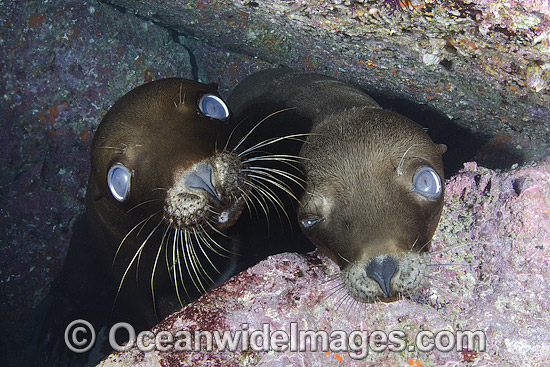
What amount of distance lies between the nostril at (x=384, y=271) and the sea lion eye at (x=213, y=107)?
1.31 metres

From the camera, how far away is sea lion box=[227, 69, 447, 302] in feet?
6.11

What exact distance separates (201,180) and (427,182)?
120 cm

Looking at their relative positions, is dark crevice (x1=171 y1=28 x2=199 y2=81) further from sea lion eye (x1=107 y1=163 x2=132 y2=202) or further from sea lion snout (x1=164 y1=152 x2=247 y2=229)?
sea lion snout (x1=164 y1=152 x2=247 y2=229)

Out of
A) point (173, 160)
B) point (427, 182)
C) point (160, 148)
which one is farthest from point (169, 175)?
point (427, 182)

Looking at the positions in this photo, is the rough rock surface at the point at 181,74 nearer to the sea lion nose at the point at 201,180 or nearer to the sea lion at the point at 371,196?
the sea lion at the point at 371,196

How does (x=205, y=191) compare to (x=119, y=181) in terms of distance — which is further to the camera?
(x=119, y=181)

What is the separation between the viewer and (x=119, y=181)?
Result: 7.36 ft

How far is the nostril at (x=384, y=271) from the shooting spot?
1.81 meters

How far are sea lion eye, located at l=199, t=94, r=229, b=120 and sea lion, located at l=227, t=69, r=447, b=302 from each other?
566mm

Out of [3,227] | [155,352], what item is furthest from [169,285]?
[3,227]

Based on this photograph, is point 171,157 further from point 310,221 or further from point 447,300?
point 447,300

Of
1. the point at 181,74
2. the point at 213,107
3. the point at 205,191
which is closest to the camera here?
the point at 205,191

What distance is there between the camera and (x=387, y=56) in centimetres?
308

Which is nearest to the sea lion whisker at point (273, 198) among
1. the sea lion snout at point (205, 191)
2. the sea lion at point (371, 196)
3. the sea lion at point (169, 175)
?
the sea lion at point (169, 175)
